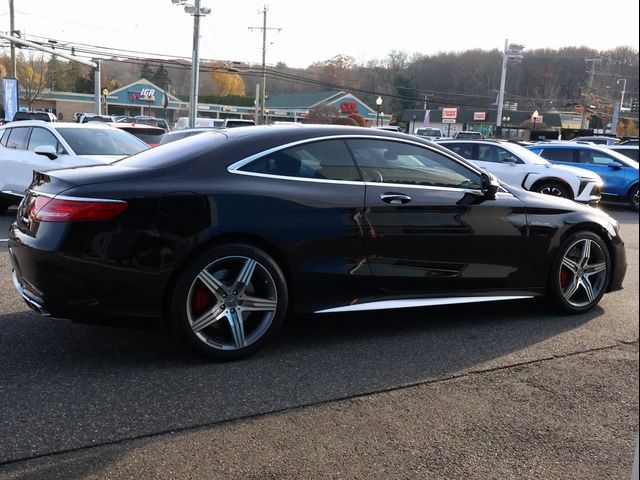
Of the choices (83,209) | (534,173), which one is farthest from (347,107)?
(83,209)

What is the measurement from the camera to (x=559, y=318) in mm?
5000

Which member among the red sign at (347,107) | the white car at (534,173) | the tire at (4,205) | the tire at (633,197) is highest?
the red sign at (347,107)

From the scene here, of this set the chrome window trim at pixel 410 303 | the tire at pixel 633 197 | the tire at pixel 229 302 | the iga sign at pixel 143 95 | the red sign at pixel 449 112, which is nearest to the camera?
the tire at pixel 229 302

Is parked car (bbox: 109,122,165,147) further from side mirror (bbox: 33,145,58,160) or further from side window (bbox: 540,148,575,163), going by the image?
side window (bbox: 540,148,575,163)

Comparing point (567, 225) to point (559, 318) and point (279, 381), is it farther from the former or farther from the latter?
point (279, 381)

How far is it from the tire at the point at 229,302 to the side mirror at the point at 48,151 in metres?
5.47

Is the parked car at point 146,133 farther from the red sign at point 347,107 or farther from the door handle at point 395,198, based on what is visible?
the red sign at point 347,107

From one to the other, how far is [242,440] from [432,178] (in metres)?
2.47

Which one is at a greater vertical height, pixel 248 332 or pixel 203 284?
pixel 203 284

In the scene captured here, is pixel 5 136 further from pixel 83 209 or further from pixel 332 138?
pixel 332 138

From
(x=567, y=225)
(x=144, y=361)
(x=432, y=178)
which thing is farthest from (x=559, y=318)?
(x=144, y=361)

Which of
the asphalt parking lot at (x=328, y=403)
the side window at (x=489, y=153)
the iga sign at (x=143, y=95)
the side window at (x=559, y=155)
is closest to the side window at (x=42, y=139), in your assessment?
the asphalt parking lot at (x=328, y=403)

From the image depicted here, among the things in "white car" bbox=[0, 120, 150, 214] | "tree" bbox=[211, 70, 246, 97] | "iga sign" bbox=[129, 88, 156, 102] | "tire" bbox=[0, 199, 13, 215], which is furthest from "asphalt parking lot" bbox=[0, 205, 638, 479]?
"tree" bbox=[211, 70, 246, 97]

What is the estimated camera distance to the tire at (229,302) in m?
3.64
